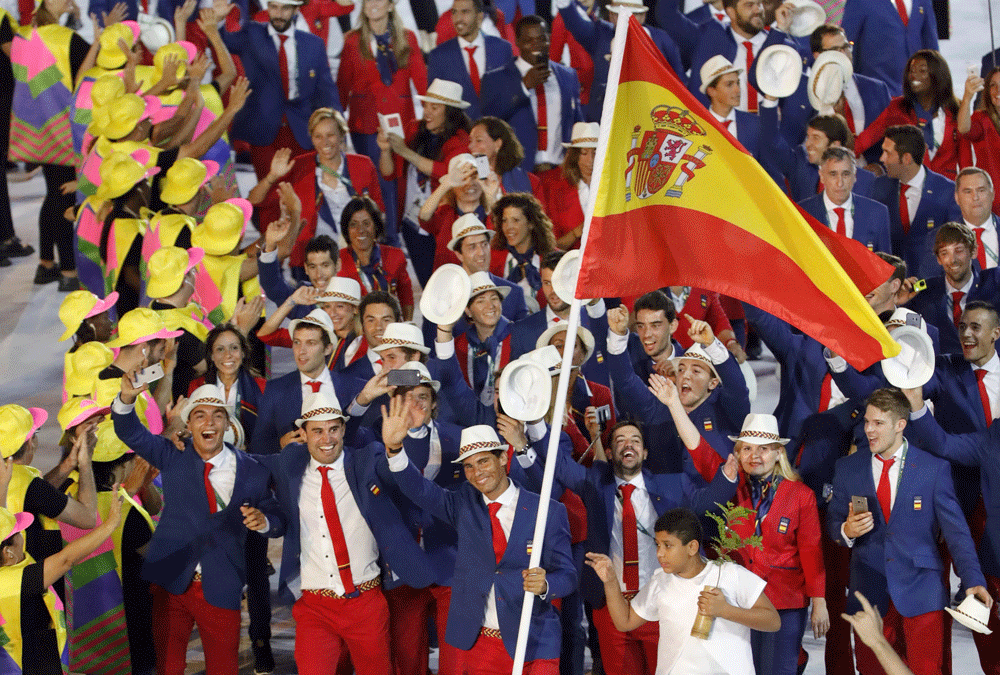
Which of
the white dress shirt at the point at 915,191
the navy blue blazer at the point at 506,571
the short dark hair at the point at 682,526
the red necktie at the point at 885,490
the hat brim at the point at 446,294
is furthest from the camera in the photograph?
the white dress shirt at the point at 915,191

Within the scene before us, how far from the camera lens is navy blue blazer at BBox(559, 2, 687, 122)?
13055 mm

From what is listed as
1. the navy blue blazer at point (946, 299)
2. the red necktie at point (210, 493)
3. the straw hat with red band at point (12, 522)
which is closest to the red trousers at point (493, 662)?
the red necktie at point (210, 493)

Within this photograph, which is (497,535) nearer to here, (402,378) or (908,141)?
(402,378)

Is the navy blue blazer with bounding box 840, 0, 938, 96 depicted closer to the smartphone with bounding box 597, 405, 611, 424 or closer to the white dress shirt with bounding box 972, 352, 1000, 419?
the white dress shirt with bounding box 972, 352, 1000, 419

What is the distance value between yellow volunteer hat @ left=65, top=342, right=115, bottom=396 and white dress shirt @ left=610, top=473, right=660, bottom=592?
302cm

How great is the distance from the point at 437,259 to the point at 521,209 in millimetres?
1011

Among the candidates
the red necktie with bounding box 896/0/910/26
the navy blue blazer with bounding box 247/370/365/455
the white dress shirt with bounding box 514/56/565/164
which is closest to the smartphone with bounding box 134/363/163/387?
the navy blue blazer with bounding box 247/370/365/455

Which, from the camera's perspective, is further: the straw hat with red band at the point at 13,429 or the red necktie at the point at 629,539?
the red necktie at the point at 629,539

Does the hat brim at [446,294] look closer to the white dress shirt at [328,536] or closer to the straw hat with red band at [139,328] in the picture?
the white dress shirt at [328,536]

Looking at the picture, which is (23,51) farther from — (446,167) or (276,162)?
(446,167)

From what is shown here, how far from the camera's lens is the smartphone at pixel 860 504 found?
767cm

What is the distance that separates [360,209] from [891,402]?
13.5 ft

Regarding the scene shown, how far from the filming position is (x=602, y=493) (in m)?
7.91

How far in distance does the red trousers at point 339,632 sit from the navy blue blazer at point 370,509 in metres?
0.20
